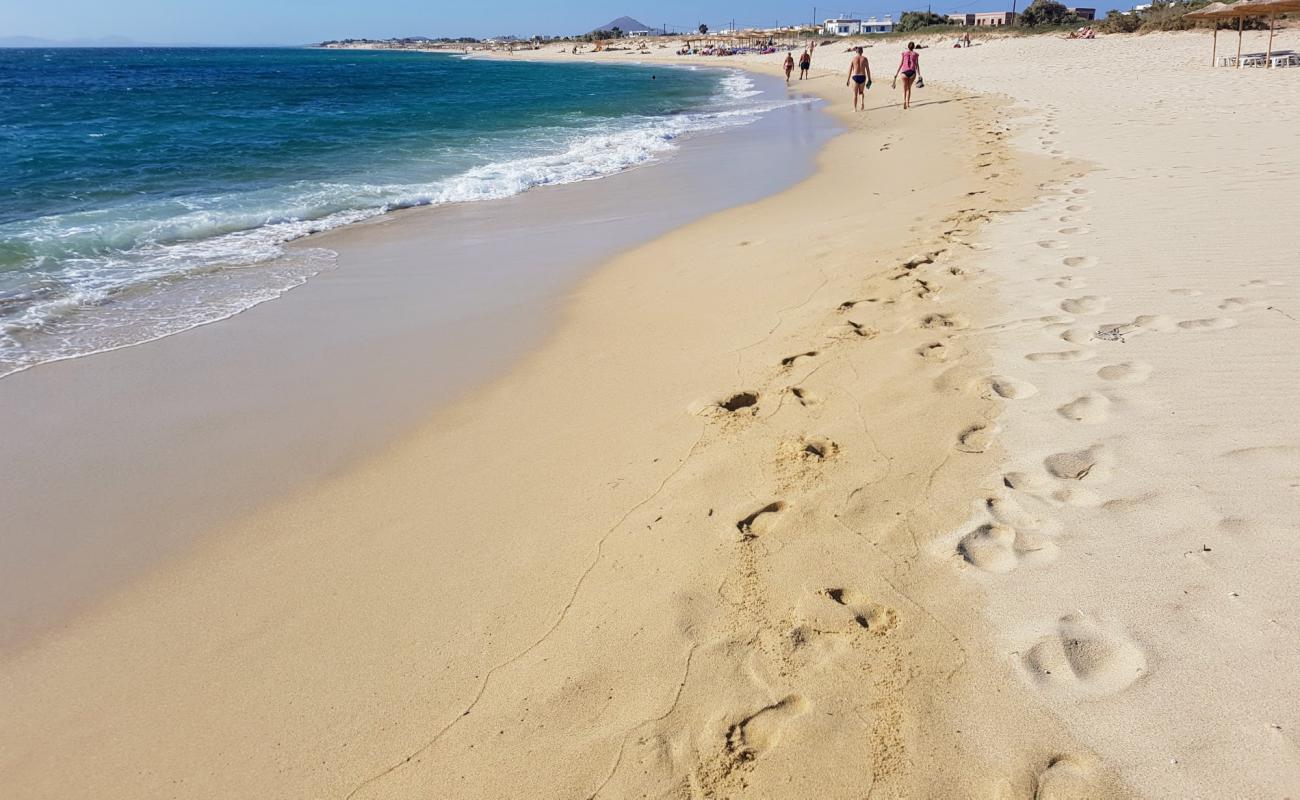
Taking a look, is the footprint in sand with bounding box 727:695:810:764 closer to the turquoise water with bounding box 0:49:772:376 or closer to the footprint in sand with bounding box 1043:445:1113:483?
the footprint in sand with bounding box 1043:445:1113:483

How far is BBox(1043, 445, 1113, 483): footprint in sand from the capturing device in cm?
262

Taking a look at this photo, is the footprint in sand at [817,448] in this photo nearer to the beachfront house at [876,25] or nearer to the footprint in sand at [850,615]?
the footprint in sand at [850,615]

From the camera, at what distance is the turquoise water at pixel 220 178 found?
20.2 feet

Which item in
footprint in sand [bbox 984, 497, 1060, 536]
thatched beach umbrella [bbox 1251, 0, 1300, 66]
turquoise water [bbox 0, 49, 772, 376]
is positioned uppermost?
thatched beach umbrella [bbox 1251, 0, 1300, 66]

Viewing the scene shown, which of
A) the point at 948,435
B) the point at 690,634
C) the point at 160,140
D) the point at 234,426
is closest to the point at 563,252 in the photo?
the point at 234,426

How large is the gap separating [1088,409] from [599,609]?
2.15 m

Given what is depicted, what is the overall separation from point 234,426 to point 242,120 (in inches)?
816

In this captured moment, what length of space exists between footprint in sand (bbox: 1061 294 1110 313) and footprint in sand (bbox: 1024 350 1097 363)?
0.61 m

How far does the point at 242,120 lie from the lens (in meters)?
20.8

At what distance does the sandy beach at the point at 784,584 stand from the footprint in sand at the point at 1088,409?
0.9 inches

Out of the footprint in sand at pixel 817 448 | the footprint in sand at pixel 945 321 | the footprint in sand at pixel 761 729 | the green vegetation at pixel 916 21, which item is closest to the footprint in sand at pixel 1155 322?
the footprint in sand at pixel 945 321

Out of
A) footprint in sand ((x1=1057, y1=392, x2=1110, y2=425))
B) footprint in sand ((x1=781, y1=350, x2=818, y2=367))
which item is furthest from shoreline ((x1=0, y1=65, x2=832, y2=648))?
footprint in sand ((x1=1057, y1=392, x2=1110, y2=425))

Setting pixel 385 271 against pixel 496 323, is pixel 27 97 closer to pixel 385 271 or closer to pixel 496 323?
pixel 385 271

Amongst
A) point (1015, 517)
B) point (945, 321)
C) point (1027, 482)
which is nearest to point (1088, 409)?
point (1027, 482)
